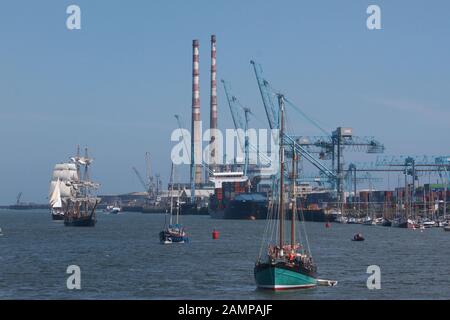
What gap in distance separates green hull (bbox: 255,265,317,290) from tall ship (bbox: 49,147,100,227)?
6423cm

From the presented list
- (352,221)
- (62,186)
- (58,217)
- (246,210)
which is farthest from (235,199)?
(58,217)

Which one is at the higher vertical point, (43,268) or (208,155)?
(208,155)

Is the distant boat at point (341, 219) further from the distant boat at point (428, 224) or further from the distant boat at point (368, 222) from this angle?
the distant boat at point (428, 224)

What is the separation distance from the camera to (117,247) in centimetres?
4909

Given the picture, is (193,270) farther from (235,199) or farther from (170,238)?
(235,199)

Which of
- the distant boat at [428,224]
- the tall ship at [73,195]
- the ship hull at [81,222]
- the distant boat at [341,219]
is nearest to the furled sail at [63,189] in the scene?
the tall ship at [73,195]

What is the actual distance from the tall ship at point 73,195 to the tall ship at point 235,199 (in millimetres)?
20703

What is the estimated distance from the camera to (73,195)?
12006 centimetres

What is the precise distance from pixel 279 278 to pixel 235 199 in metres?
102

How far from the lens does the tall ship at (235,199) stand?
123m

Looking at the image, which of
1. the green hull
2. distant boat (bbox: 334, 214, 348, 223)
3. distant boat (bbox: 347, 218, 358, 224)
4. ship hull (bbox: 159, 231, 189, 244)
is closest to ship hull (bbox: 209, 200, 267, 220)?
distant boat (bbox: 334, 214, 348, 223)
